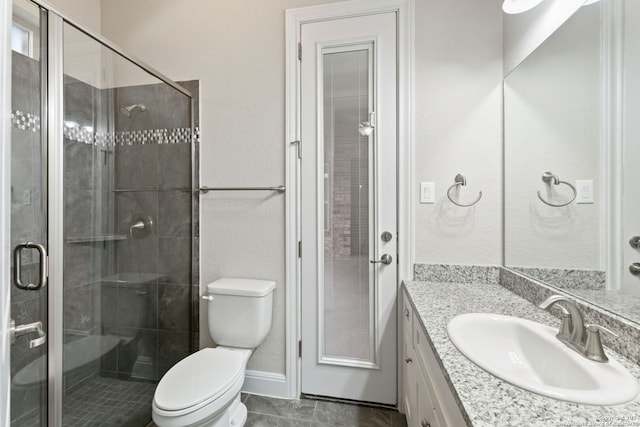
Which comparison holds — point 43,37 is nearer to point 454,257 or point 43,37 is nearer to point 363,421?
point 454,257

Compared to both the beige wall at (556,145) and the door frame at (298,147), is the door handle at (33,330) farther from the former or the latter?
the beige wall at (556,145)

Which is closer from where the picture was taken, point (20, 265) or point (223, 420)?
point (20, 265)

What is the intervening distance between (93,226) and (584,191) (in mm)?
2108

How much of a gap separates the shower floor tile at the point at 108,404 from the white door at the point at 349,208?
0.93 meters

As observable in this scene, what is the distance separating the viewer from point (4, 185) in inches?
26.4

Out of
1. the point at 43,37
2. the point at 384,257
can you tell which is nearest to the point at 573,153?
the point at 384,257

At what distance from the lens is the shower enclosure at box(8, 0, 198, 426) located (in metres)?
1.12

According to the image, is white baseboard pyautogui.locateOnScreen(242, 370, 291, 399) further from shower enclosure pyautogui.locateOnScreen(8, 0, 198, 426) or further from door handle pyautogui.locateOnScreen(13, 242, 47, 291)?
door handle pyautogui.locateOnScreen(13, 242, 47, 291)

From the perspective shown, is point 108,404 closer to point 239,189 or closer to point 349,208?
point 239,189

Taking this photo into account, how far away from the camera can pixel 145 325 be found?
5.55 ft

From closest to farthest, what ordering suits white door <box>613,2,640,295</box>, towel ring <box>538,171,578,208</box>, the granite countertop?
the granite countertop < white door <box>613,2,640,295</box> < towel ring <box>538,171,578,208</box>

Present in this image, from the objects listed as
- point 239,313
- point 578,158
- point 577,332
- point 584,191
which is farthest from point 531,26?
point 239,313

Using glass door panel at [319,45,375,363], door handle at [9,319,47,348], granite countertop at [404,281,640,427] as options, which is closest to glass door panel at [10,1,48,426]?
door handle at [9,319,47,348]

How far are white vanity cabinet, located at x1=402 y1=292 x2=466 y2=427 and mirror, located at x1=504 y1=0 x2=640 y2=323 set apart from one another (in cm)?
57
